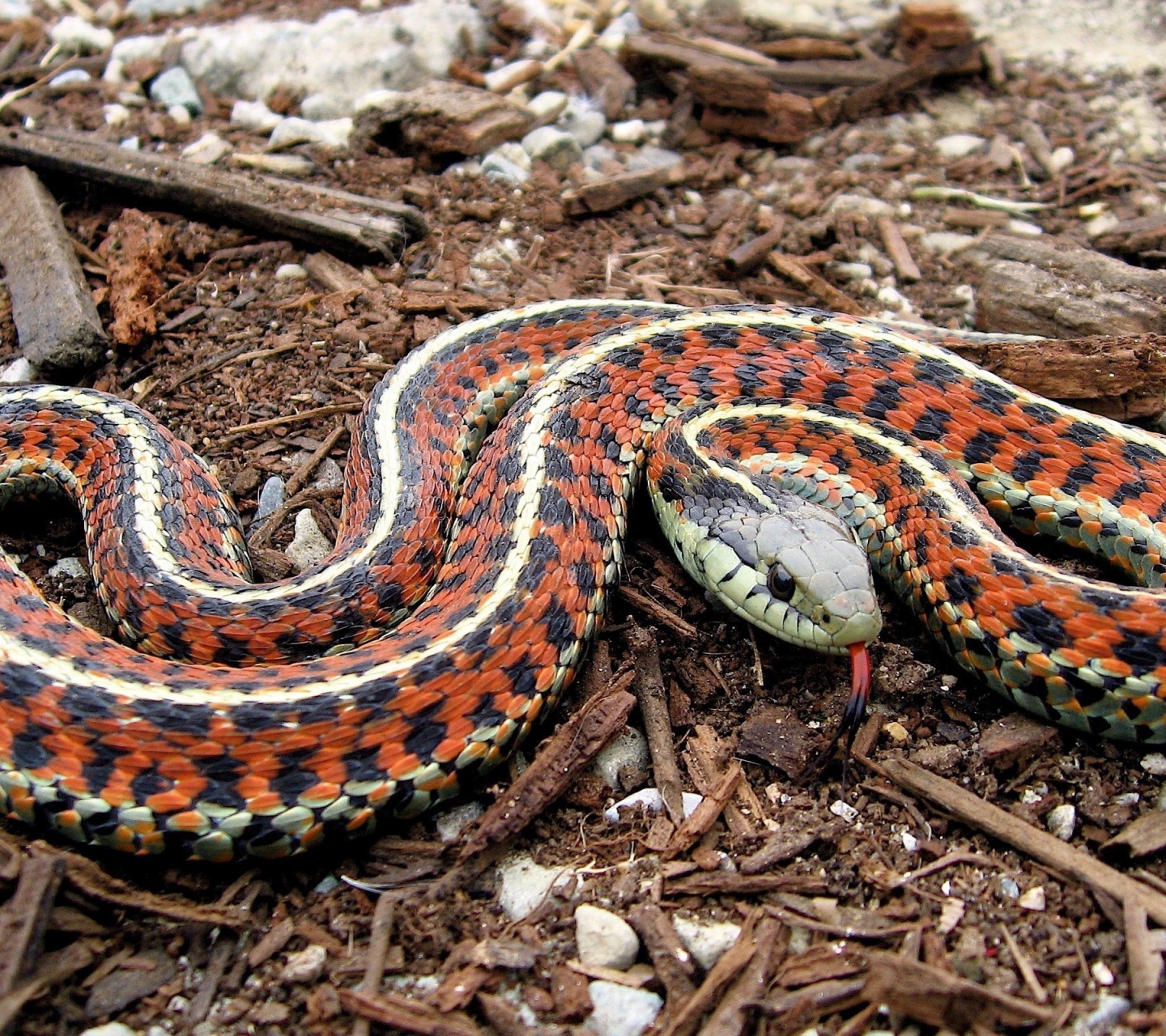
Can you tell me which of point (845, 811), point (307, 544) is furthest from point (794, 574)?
point (307, 544)

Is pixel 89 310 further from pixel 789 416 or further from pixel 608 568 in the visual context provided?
pixel 789 416

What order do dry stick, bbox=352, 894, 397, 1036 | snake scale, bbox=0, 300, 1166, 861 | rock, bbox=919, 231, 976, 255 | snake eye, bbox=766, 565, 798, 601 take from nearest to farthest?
1. dry stick, bbox=352, 894, 397, 1036
2. snake scale, bbox=0, 300, 1166, 861
3. snake eye, bbox=766, 565, 798, 601
4. rock, bbox=919, 231, 976, 255

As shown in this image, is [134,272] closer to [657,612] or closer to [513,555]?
[513,555]

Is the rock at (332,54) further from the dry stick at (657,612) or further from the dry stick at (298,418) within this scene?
the dry stick at (657,612)

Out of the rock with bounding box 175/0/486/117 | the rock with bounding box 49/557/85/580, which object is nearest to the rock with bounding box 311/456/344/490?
the rock with bounding box 49/557/85/580

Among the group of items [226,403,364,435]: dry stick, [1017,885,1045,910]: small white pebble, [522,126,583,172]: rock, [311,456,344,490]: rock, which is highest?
[522,126,583,172]: rock

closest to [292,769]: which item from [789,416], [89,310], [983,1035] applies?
[983,1035]

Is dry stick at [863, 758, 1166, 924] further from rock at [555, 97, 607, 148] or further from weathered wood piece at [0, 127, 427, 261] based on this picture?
rock at [555, 97, 607, 148]
